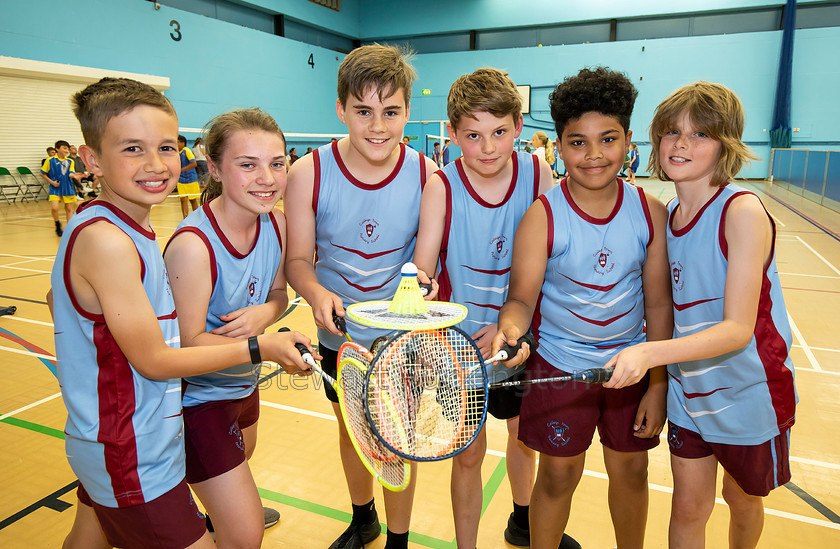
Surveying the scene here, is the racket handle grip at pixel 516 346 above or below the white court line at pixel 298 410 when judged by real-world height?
above

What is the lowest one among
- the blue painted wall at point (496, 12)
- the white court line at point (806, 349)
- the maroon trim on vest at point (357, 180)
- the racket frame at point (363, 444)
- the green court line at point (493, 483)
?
the green court line at point (493, 483)

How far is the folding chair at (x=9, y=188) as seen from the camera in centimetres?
1780

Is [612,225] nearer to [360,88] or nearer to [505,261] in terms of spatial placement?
[505,261]

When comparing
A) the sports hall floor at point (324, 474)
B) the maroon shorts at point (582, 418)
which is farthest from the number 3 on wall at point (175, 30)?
the maroon shorts at point (582, 418)

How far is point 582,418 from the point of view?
2.40m

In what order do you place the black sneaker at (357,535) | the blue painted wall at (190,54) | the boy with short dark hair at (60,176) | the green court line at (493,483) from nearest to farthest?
the black sneaker at (357,535) < the green court line at (493,483) < the boy with short dark hair at (60,176) < the blue painted wall at (190,54)

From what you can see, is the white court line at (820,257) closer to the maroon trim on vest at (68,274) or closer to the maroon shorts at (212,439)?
the maroon shorts at (212,439)

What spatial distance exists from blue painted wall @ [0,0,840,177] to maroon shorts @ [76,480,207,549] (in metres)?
19.6

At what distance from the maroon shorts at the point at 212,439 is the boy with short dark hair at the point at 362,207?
60 cm

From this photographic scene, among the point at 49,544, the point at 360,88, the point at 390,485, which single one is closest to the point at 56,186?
the point at 49,544

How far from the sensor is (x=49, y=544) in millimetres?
2857

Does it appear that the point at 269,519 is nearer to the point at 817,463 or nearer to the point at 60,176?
the point at 817,463

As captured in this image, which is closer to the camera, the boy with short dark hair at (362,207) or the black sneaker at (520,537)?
the boy with short dark hair at (362,207)

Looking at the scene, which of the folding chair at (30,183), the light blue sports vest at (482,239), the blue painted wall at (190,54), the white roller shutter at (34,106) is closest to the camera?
the light blue sports vest at (482,239)
